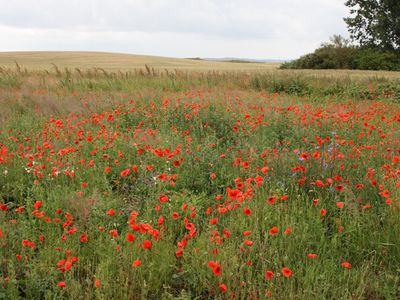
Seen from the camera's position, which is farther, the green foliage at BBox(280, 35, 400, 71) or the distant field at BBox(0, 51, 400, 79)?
the green foliage at BBox(280, 35, 400, 71)

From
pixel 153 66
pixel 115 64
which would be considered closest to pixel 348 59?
pixel 153 66

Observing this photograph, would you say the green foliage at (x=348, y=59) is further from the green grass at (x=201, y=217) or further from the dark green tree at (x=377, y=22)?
the green grass at (x=201, y=217)

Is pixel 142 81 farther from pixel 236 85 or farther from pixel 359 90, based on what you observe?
pixel 359 90

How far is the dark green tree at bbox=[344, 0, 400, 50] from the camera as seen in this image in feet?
95.5

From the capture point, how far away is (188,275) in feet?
9.35

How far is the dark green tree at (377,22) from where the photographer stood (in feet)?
95.5

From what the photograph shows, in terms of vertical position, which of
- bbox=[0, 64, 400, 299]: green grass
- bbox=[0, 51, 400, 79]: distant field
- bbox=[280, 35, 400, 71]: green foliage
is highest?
bbox=[280, 35, 400, 71]: green foliage

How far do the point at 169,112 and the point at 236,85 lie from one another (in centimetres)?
780

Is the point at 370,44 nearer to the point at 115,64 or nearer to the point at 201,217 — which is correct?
the point at 115,64

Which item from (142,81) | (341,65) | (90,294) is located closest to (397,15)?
(341,65)

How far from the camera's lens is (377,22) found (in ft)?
97.5

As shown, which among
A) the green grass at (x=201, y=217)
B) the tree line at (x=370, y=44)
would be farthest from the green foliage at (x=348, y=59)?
the green grass at (x=201, y=217)

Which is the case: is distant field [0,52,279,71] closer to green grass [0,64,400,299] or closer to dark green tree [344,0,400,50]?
dark green tree [344,0,400,50]

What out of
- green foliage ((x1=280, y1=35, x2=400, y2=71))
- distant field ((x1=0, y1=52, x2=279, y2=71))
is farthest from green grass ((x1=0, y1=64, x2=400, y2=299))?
green foliage ((x1=280, y1=35, x2=400, y2=71))
